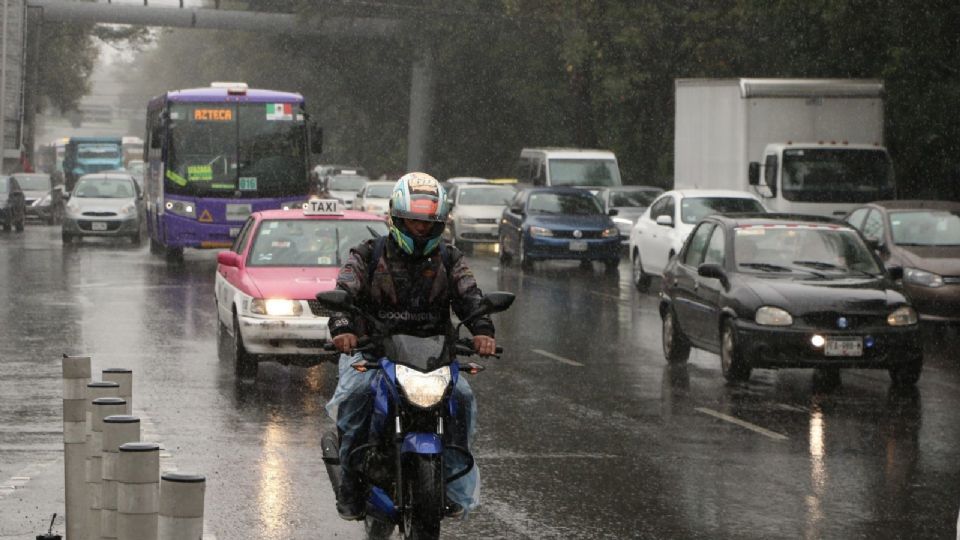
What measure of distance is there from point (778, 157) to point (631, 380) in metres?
14.0

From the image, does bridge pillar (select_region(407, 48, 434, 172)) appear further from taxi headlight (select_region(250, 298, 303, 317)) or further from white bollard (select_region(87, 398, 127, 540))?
white bollard (select_region(87, 398, 127, 540))

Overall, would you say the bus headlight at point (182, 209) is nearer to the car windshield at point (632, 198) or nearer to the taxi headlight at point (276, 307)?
the car windshield at point (632, 198)

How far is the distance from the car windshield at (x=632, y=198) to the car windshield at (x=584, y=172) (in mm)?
2482

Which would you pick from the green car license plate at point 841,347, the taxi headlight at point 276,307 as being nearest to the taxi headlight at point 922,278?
the green car license plate at point 841,347

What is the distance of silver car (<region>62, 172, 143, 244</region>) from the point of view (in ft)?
131

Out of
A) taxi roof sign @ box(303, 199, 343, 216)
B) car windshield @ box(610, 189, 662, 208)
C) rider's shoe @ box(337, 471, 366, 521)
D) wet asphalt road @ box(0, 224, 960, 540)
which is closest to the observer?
rider's shoe @ box(337, 471, 366, 521)

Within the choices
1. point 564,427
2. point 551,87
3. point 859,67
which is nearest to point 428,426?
point 564,427

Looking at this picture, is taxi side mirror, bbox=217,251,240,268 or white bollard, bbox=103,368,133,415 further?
taxi side mirror, bbox=217,251,240,268

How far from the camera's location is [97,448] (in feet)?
23.5

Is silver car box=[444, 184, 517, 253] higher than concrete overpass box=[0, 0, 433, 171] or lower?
lower

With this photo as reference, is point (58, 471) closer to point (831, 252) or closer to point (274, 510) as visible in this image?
point (274, 510)

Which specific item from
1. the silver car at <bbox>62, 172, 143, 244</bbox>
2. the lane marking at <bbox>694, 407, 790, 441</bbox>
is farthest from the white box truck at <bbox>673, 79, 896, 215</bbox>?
the silver car at <bbox>62, 172, 143, 244</bbox>

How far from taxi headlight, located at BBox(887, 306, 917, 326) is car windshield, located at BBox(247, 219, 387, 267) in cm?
473

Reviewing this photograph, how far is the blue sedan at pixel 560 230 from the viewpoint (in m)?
31.7
